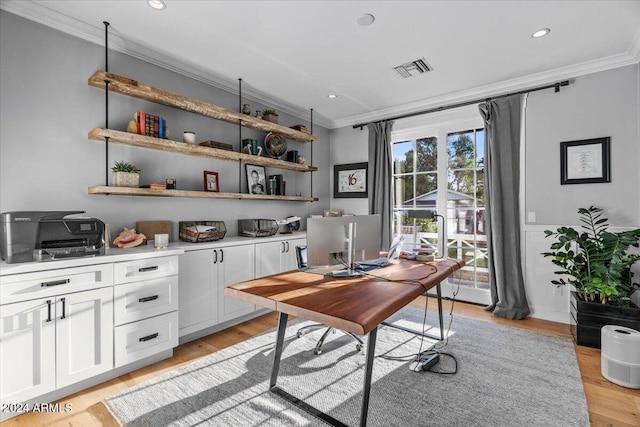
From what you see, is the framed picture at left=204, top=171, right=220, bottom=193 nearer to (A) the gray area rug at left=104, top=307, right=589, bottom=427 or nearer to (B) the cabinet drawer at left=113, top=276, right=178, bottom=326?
(B) the cabinet drawer at left=113, top=276, right=178, bottom=326

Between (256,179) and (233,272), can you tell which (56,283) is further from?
(256,179)

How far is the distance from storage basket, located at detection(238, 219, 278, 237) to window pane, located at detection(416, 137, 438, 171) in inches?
88.4

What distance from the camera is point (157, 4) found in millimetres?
2135

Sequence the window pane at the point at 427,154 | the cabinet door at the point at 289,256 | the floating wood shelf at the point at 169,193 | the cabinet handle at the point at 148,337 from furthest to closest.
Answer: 1. the window pane at the point at 427,154
2. the cabinet door at the point at 289,256
3. the floating wood shelf at the point at 169,193
4. the cabinet handle at the point at 148,337

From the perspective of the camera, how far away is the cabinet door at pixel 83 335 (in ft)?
6.19

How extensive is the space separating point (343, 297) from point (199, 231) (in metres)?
1.88

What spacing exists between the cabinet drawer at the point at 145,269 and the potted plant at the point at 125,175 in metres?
0.72

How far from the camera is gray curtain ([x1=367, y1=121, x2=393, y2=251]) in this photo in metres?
4.33

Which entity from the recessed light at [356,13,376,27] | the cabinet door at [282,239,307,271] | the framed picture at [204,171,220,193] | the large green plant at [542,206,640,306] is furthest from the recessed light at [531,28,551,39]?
the framed picture at [204,171,220,193]

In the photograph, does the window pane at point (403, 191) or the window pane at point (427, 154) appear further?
the window pane at point (403, 191)

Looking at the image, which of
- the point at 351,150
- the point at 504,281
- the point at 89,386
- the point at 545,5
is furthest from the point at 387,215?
the point at 89,386

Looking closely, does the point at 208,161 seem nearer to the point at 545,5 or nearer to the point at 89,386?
the point at 89,386

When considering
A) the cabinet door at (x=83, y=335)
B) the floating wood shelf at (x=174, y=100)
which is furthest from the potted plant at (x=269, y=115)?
the cabinet door at (x=83, y=335)

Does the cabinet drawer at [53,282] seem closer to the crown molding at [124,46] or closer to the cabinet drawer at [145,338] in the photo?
the cabinet drawer at [145,338]
